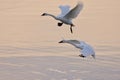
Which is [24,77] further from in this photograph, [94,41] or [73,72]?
[94,41]

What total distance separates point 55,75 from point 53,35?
459 centimetres


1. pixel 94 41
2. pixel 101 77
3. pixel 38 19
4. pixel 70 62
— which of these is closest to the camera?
pixel 101 77

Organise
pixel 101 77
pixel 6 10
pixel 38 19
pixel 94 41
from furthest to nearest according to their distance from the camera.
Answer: pixel 6 10, pixel 38 19, pixel 94 41, pixel 101 77

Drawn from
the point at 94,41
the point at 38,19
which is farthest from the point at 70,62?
the point at 38,19

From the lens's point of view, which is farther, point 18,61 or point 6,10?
point 6,10

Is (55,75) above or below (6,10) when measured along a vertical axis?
below

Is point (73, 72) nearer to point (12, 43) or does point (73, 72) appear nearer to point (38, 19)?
point (12, 43)

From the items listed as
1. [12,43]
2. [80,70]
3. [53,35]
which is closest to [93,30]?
[53,35]

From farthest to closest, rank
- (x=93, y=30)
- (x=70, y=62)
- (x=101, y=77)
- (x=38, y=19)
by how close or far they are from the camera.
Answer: (x=38, y=19), (x=93, y=30), (x=70, y=62), (x=101, y=77)

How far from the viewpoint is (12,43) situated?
80.3ft

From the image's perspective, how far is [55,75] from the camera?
21.0 m

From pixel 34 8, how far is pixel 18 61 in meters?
9.74

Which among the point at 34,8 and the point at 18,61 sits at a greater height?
the point at 34,8

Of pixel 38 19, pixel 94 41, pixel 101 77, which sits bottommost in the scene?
pixel 101 77
